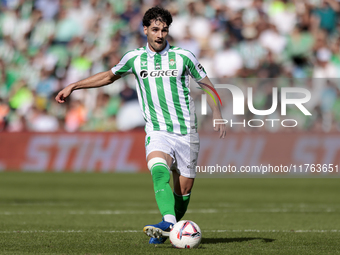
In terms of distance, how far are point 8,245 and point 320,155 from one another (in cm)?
1123

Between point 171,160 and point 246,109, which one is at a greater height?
point 171,160

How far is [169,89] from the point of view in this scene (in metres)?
5.50

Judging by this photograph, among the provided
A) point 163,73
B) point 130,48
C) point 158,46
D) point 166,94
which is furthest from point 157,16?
point 130,48

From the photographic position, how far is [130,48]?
18375 millimetres

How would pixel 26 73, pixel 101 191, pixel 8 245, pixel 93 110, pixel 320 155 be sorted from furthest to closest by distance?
1. pixel 26 73
2. pixel 93 110
3. pixel 320 155
4. pixel 101 191
5. pixel 8 245

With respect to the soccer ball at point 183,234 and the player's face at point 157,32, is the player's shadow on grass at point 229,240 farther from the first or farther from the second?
the player's face at point 157,32

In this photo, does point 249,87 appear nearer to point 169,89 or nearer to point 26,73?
point 26,73

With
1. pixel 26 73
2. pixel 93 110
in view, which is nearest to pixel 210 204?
pixel 93 110

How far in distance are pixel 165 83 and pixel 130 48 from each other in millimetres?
13103

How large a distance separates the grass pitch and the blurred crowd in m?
2.09

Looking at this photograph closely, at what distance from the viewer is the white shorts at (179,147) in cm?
542

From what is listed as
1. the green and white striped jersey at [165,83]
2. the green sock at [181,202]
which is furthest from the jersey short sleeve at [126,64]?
the green sock at [181,202]

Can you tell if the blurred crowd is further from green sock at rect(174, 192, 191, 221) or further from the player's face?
the player's face

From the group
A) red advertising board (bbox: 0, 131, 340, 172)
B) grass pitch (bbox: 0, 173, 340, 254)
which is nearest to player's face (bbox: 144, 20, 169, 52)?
grass pitch (bbox: 0, 173, 340, 254)
